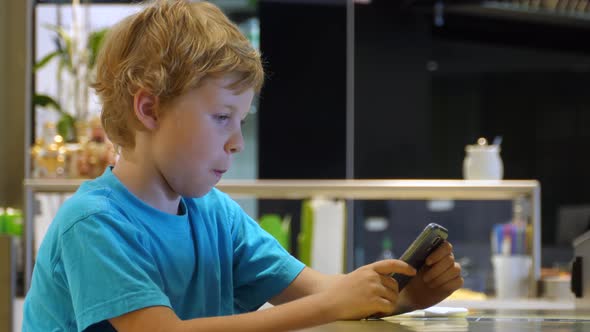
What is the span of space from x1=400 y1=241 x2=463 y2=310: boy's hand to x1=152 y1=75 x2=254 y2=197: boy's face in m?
0.27

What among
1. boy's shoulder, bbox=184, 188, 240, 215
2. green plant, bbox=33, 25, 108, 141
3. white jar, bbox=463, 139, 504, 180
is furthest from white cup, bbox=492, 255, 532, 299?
boy's shoulder, bbox=184, 188, 240, 215

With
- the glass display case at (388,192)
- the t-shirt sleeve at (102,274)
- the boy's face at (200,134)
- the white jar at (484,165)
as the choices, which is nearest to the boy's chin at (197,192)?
the boy's face at (200,134)

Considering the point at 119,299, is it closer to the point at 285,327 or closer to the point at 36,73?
the point at 285,327

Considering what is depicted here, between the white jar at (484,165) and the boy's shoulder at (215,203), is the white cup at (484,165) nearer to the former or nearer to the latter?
the white jar at (484,165)

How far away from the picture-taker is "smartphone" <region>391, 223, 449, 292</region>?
3.24 ft

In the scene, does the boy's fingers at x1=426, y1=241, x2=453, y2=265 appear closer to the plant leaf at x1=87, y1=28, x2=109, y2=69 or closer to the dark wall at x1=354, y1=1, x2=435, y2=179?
the plant leaf at x1=87, y1=28, x2=109, y2=69

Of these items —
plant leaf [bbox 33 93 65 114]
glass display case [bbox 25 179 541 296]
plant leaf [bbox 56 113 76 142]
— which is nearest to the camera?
glass display case [bbox 25 179 541 296]

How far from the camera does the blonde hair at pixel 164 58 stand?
100 centimetres

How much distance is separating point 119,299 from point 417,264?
0.35 meters

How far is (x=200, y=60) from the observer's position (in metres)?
1.00

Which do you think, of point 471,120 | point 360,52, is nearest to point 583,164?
point 471,120

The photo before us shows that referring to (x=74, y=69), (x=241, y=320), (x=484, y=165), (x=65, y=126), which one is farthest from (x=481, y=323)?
(x=74, y=69)

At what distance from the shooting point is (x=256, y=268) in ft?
3.92

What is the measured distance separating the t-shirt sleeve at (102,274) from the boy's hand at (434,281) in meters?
0.31
